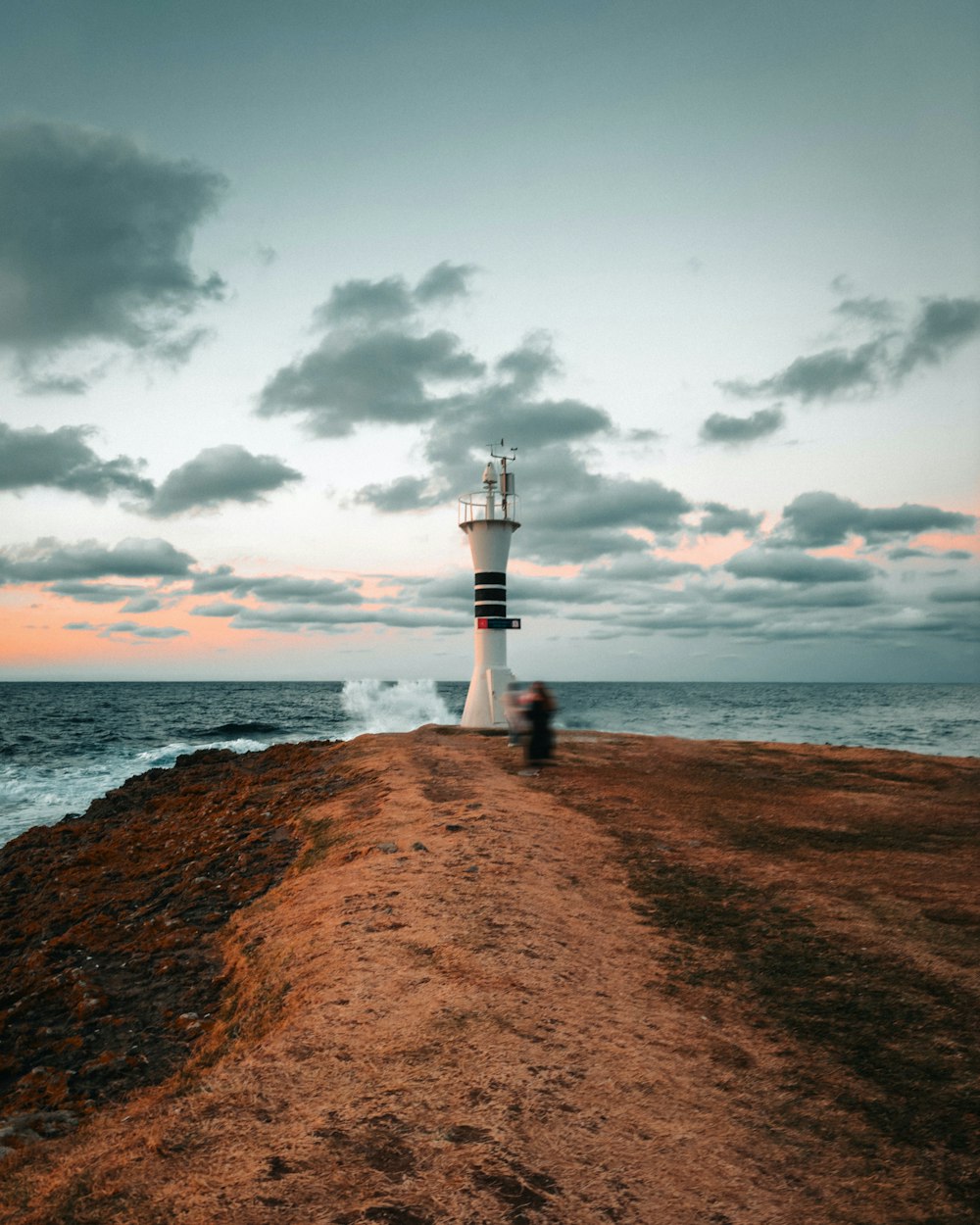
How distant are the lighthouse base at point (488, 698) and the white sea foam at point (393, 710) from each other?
699 inches

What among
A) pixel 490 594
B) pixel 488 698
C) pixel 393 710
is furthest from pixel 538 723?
pixel 393 710

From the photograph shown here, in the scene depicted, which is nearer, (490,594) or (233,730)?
(490,594)

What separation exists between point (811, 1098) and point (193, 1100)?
12.2 feet

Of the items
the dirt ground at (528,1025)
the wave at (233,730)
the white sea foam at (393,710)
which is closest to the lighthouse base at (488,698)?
the dirt ground at (528,1025)

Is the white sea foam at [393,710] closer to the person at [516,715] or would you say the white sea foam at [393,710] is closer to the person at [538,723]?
the person at [516,715]

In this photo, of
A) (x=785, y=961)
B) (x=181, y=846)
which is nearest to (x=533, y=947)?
(x=785, y=961)

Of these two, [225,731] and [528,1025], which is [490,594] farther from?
[225,731]

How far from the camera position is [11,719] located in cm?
5484

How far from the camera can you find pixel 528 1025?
5.06 m

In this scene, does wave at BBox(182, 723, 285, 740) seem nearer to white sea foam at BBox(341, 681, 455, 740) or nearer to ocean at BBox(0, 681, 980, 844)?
ocean at BBox(0, 681, 980, 844)

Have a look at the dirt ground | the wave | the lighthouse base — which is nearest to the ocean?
the wave

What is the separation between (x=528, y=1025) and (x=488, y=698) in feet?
61.9

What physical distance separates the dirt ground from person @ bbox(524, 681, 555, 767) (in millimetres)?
3376

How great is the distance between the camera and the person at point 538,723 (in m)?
14.5
